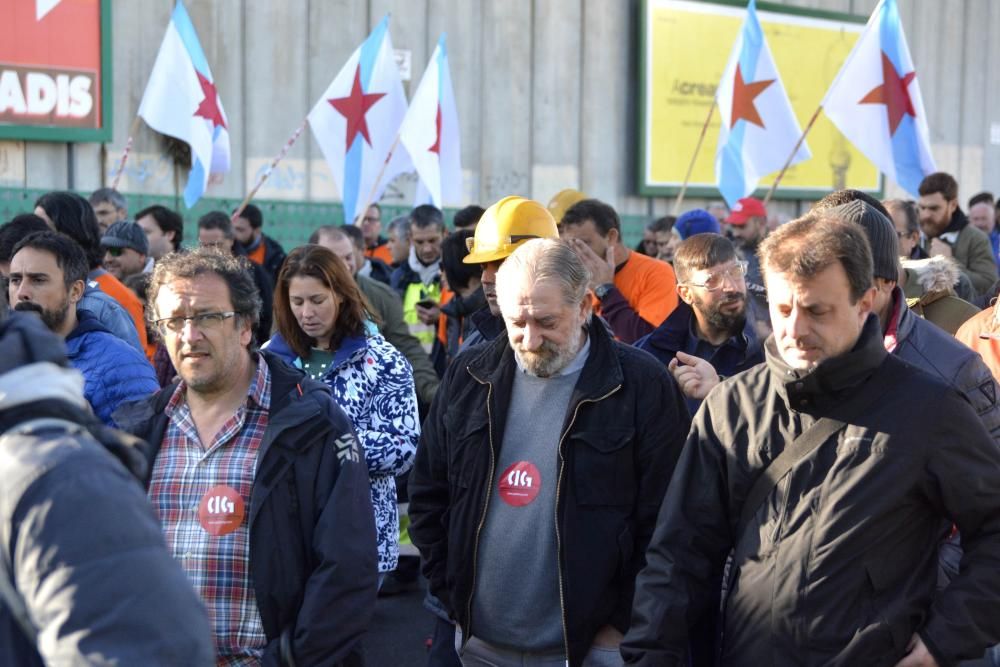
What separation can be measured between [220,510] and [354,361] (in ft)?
5.03

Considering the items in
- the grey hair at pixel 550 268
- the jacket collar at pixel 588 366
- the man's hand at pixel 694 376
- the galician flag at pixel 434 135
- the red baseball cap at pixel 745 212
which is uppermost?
the galician flag at pixel 434 135

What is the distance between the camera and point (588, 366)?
3535 millimetres

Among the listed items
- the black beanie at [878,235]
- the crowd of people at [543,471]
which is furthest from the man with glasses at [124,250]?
the black beanie at [878,235]

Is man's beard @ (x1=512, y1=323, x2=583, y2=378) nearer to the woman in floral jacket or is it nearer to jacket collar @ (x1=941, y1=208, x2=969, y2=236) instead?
the woman in floral jacket

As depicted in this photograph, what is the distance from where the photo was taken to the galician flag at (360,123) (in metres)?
9.61

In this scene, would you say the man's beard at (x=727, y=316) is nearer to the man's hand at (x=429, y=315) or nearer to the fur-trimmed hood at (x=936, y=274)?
the fur-trimmed hood at (x=936, y=274)

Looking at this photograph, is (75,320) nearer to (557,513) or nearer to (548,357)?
(548,357)

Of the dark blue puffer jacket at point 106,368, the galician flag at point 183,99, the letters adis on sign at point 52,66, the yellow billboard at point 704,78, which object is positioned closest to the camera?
the dark blue puffer jacket at point 106,368

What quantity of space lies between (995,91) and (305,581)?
18.8 meters

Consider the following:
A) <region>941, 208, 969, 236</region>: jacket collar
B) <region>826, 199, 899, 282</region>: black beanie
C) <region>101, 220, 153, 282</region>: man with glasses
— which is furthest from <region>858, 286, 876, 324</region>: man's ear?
<region>941, 208, 969, 236</region>: jacket collar

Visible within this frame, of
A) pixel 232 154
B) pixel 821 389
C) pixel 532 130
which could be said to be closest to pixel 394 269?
pixel 232 154

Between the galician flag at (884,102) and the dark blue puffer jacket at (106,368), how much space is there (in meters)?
6.29

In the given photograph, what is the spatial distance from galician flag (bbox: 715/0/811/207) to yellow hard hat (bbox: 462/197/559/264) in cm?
612

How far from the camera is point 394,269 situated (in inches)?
374
